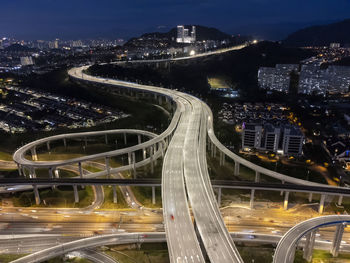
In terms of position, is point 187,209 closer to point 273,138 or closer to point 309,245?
point 309,245

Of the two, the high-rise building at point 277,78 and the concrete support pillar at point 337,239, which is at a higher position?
the high-rise building at point 277,78

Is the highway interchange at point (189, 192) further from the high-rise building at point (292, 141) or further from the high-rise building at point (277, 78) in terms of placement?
the high-rise building at point (277, 78)

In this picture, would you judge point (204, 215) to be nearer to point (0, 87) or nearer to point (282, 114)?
point (282, 114)

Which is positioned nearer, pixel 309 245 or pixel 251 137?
pixel 309 245

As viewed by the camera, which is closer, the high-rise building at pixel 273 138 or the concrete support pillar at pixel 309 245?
the concrete support pillar at pixel 309 245

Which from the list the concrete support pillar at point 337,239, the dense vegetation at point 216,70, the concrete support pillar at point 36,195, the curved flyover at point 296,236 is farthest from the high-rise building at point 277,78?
the concrete support pillar at point 36,195

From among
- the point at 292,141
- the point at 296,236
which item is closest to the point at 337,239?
the point at 296,236

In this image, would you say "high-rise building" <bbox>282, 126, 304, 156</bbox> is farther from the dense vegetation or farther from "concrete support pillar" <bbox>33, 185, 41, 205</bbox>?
the dense vegetation

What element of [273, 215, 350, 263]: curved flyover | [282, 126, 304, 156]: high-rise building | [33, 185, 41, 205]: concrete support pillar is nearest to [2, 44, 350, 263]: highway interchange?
[273, 215, 350, 263]: curved flyover
